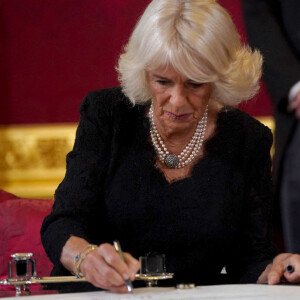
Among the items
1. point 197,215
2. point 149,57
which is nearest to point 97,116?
point 149,57

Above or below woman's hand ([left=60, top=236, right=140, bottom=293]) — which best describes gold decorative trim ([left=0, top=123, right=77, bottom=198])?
above

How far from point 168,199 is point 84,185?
0.75 feet

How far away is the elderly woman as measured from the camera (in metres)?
1.68

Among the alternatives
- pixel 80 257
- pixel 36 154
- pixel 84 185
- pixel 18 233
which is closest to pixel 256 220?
pixel 84 185

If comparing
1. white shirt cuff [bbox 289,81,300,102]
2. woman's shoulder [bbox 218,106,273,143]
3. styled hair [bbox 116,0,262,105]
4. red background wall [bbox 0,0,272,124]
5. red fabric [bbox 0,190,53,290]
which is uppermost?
red background wall [bbox 0,0,272,124]

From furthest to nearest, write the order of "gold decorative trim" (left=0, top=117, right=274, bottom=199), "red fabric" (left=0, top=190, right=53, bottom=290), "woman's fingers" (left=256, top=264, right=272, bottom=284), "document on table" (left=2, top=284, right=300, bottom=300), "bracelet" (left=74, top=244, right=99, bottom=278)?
"gold decorative trim" (left=0, top=117, right=274, bottom=199) < "red fabric" (left=0, top=190, right=53, bottom=290) < "woman's fingers" (left=256, top=264, right=272, bottom=284) < "bracelet" (left=74, top=244, right=99, bottom=278) < "document on table" (left=2, top=284, right=300, bottom=300)

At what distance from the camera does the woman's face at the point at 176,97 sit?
1685 millimetres

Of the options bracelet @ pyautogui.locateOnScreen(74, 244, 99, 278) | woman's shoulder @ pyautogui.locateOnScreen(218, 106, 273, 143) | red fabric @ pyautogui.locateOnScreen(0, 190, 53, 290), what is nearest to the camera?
bracelet @ pyautogui.locateOnScreen(74, 244, 99, 278)

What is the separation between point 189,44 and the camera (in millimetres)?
1668

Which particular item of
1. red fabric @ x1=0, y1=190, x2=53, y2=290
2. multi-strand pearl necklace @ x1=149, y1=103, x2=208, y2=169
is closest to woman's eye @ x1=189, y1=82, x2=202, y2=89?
multi-strand pearl necklace @ x1=149, y1=103, x2=208, y2=169

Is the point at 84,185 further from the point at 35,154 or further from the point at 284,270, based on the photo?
the point at 35,154

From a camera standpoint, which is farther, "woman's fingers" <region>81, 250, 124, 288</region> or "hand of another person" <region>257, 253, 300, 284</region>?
"hand of another person" <region>257, 253, 300, 284</region>

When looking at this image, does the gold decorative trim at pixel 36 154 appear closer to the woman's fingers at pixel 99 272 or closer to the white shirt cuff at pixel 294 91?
the white shirt cuff at pixel 294 91

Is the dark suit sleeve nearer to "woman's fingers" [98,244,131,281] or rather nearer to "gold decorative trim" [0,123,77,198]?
"woman's fingers" [98,244,131,281]
